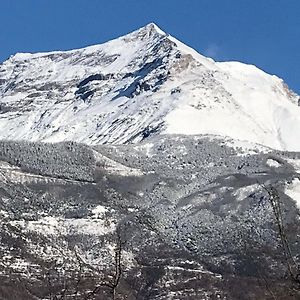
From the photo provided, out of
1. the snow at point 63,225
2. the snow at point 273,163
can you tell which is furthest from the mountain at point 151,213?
the snow at point 273,163

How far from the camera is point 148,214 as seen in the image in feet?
461

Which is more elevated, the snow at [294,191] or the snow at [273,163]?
the snow at [273,163]

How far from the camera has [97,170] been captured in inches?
6245

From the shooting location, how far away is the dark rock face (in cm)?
11869

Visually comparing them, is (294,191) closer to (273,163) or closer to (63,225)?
(273,163)

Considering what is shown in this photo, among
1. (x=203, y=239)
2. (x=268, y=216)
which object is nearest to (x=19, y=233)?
(x=203, y=239)

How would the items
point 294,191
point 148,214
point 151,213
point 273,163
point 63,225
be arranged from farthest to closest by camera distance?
1. point 273,163
2. point 294,191
3. point 151,213
4. point 148,214
5. point 63,225

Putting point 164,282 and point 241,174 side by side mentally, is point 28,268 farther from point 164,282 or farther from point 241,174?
point 241,174

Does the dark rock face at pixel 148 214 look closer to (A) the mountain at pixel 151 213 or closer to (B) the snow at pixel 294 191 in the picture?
(A) the mountain at pixel 151 213

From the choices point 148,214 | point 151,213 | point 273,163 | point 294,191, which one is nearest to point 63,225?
point 148,214

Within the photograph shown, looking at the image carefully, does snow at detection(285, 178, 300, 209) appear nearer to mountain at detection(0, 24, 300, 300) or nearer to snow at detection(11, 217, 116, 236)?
mountain at detection(0, 24, 300, 300)

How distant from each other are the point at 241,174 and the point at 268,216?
21891mm

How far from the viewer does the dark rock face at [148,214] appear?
389 ft

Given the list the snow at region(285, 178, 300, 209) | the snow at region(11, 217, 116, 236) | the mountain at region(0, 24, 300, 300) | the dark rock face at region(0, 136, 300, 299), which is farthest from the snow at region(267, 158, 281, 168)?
the snow at region(11, 217, 116, 236)
